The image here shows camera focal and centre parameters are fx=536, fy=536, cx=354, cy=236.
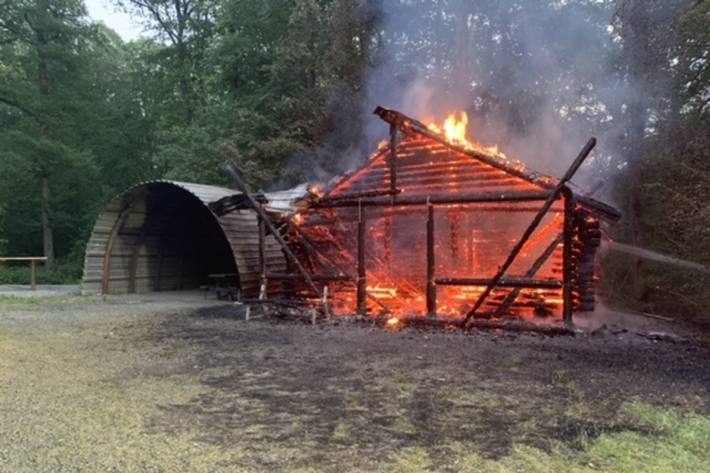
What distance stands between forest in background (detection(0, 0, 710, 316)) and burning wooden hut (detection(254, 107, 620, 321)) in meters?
2.46

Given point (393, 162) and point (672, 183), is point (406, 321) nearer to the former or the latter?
point (393, 162)

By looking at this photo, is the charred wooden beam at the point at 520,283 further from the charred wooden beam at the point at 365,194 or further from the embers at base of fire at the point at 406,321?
the charred wooden beam at the point at 365,194

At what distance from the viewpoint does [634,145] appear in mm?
17375

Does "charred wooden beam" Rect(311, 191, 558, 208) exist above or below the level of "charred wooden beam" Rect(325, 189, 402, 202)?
below

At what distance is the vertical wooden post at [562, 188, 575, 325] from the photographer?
417 inches

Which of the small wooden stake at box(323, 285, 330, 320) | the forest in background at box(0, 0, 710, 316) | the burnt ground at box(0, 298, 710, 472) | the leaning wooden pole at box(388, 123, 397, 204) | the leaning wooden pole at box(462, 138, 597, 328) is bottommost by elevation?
the burnt ground at box(0, 298, 710, 472)

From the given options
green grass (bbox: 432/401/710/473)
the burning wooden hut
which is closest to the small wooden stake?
the burning wooden hut

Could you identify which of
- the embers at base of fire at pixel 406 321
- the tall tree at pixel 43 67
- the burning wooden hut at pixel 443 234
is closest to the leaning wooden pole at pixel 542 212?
the burning wooden hut at pixel 443 234

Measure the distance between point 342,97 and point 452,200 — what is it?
1165 cm

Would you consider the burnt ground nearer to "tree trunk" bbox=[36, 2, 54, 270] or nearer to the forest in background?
the forest in background

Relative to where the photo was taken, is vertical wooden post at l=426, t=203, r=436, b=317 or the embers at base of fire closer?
the embers at base of fire

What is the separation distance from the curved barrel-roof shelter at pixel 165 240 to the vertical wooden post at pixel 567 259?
823 centimetres

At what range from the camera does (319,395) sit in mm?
6410

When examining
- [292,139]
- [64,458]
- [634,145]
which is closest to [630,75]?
[634,145]
